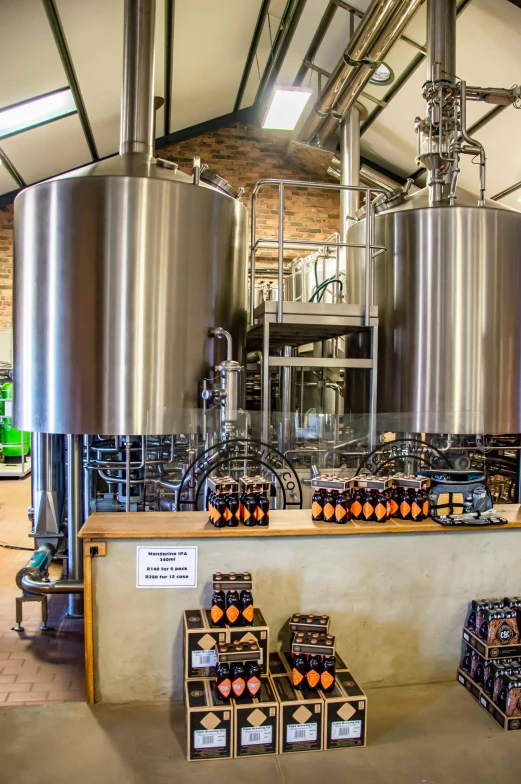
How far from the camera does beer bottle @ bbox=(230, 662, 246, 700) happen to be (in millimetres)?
2031

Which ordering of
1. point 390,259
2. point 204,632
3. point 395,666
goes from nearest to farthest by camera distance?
point 204,632
point 395,666
point 390,259

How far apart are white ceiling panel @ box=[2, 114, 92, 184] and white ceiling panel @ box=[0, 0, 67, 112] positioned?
2.36ft

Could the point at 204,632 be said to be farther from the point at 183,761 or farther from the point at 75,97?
the point at 75,97

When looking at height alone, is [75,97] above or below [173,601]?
above

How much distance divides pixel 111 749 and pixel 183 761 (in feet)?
0.83

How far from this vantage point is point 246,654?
6.78 ft

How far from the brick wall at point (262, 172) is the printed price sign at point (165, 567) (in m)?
6.70

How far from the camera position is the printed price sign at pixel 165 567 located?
7.55 feet

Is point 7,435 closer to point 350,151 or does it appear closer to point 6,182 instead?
point 6,182

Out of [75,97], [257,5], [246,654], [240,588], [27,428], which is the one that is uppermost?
[257,5]

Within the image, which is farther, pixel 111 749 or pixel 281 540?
pixel 281 540

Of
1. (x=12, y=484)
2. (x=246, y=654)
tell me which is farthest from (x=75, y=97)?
(x=246, y=654)

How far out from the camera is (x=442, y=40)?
160 inches

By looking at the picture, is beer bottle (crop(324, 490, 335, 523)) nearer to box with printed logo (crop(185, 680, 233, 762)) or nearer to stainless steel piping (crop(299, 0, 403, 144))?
box with printed logo (crop(185, 680, 233, 762))
